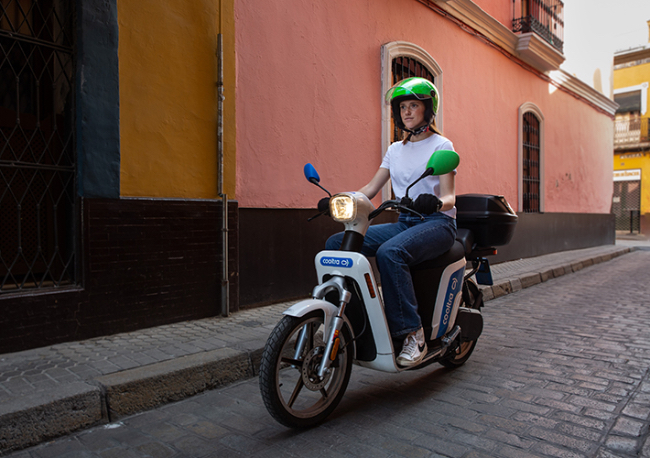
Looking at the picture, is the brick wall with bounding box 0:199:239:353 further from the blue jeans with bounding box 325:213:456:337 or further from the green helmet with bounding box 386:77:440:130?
the green helmet with bounding box 386:77:440:130

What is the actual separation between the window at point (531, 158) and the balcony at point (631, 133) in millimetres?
18459

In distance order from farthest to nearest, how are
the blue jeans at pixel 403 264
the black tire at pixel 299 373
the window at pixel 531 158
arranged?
the window at pixel 531 158 < the blue jeans at pixel 403 264 < the black tire at pixel 299 373

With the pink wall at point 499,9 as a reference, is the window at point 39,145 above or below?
below

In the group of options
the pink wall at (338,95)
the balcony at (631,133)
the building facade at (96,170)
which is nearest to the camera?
the building facade at (96,170)

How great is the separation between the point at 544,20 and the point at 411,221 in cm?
1157

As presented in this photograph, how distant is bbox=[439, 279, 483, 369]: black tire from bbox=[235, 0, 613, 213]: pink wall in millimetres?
2664

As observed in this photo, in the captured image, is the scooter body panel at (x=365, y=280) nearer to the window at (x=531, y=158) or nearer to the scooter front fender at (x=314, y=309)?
the scooter front fender at (x=314, y=309)

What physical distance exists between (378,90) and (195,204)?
12.2 feet

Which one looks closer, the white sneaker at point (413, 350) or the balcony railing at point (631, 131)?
the white sneaker at point (413, 350)

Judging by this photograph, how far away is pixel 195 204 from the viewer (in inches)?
191

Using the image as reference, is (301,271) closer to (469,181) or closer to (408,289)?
(408,289)

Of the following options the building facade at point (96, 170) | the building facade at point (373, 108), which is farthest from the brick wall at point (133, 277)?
the building facade at point (373, 108)

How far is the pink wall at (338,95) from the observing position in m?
5.58

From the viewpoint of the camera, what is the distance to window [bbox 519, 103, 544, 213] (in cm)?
1186
